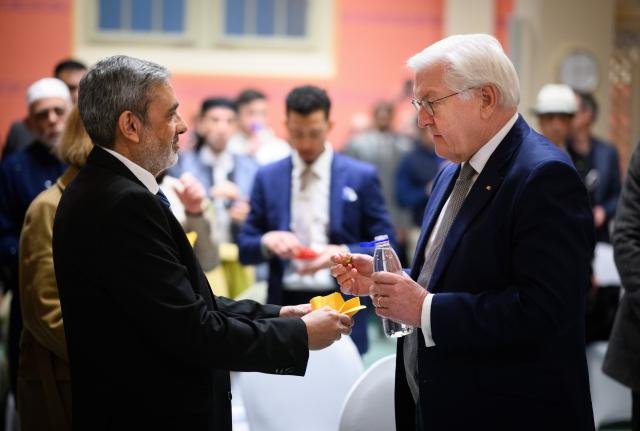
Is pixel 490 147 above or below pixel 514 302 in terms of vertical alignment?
above

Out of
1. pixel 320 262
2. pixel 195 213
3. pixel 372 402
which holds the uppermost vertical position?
pixel 195 213

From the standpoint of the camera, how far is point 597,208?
5965mm

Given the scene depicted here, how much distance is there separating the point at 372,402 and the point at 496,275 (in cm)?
84

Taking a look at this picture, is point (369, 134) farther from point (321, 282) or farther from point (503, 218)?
point (503, 218)

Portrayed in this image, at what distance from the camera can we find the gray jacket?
10.6 feet

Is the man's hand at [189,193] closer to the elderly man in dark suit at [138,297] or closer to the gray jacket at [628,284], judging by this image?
the elderly man in dark suit at [138,297]

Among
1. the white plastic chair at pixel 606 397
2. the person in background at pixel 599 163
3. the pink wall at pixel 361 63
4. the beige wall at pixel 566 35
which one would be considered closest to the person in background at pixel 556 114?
the person in background at pixel 599 163

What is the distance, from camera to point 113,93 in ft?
7.80

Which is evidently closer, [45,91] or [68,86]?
[45,91]

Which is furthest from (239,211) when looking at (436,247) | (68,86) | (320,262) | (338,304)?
(436,247)

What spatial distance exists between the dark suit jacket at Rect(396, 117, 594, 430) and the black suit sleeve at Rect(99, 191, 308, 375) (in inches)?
20.5

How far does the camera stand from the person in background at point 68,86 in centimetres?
519

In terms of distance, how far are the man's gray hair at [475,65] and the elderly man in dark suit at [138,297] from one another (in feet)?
2.39

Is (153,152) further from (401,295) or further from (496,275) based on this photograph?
(496,275)
